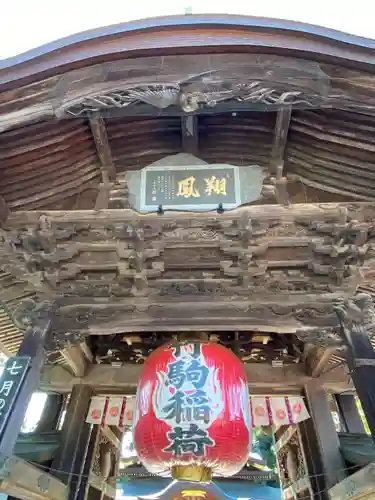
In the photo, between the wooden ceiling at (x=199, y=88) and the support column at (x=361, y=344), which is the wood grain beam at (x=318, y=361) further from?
Answer: the wooden ceiling at (x=199, y=88)

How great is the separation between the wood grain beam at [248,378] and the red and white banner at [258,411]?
0.71ft

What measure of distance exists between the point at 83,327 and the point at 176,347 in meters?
1.15

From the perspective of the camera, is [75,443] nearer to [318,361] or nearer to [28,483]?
[28,483]

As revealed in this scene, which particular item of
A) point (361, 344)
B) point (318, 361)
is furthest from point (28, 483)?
point (318, 361)

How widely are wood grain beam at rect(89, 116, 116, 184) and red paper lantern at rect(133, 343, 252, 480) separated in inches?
89.3

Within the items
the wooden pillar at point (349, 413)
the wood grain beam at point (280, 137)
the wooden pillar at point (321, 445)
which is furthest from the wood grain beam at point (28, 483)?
the wooden pillar at point (349, 413)

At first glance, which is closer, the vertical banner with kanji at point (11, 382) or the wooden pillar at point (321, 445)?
the vertical banner with kanji at point (11, 382)

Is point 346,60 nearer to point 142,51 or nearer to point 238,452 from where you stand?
point 142,51

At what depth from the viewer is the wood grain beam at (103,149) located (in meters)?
4.19

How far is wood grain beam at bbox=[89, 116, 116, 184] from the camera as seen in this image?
4191 millimetres

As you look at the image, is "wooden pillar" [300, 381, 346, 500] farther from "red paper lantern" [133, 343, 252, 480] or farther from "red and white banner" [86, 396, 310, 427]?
"red paper lantern" [133, 343, 252, 480]

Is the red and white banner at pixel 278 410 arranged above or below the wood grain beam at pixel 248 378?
Result: below

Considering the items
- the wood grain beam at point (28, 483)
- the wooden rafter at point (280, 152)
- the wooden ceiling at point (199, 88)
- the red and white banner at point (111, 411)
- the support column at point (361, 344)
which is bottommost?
the wood grain beam at point (28, 483)

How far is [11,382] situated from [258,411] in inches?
174
